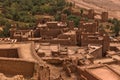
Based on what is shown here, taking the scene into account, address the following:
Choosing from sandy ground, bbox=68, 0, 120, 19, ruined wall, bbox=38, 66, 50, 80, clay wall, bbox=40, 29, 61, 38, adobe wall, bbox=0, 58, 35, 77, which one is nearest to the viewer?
ruined wall, bbox=38, 66, 50, 80

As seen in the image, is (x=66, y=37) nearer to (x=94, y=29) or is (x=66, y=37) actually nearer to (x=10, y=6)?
(x=94, y=29)

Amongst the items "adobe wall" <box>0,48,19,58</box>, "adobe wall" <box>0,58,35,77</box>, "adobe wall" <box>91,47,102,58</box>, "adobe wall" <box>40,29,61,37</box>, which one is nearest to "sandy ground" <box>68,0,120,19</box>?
"adobe wall" <box>40,29,61,37</box>

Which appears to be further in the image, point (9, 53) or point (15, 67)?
point (9, 53)

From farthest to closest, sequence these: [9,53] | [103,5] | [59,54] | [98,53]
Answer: [103,5] → [98,53] → [59,54] → [9,53]

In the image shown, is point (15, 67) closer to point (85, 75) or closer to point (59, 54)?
point (85, 75)

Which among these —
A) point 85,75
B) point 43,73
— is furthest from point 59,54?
point 43,73

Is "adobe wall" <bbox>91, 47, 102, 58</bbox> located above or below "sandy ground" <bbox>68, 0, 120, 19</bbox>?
below

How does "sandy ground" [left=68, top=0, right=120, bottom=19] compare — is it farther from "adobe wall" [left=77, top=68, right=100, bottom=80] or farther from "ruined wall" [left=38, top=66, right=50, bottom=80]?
"ruined wall" [left=38, top=66, right=50, bottom=80]
